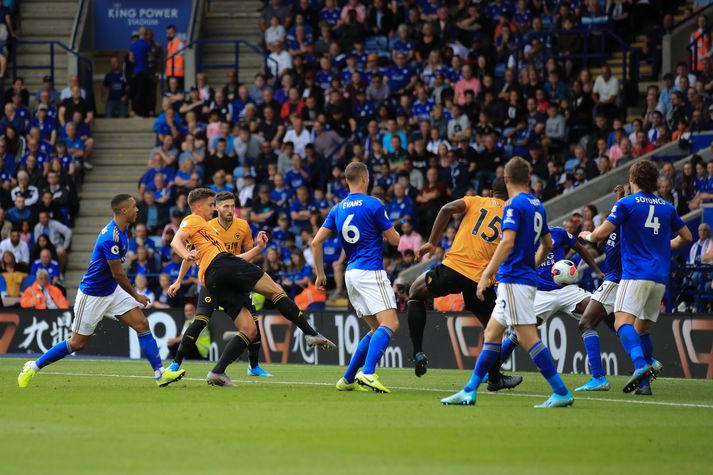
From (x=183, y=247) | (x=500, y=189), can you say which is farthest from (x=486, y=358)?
(x=183, y=247)

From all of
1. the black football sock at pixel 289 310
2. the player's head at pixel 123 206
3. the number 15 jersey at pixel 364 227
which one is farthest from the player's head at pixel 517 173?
the player's head at pixel 123 206

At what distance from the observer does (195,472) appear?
6.99 meters

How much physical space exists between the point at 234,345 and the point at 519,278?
11.9 feet

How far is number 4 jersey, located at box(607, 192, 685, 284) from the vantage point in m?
12.0

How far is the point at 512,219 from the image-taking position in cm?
1023

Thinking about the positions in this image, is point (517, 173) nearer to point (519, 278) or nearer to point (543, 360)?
point (519, 278)

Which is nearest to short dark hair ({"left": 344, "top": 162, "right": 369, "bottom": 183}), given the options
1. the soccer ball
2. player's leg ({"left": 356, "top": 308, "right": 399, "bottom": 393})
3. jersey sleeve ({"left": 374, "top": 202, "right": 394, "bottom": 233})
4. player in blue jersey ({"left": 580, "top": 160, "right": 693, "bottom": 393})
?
jersey sleeve ({"left": 374, "top": 202, "right": 394, "bottom": 233})

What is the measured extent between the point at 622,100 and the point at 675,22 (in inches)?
129

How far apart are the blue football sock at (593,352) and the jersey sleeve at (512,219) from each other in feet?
11.5

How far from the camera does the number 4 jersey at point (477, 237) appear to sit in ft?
41.3

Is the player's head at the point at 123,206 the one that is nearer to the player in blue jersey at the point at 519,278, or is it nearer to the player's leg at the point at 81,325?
the player's leg at the point at 81,325

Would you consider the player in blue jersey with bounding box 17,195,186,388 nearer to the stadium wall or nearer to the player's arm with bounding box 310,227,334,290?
the player's arm with bounding box 310,227,334,290

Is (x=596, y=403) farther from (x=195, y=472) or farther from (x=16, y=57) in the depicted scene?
(x=16, y=57)

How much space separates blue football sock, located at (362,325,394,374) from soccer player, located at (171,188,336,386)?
1.07 m
